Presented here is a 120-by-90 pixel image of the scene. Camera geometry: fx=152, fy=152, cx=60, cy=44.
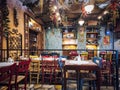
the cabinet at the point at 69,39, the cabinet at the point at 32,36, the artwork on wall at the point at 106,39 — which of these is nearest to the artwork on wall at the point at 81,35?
the cabinet at the point at 69,39

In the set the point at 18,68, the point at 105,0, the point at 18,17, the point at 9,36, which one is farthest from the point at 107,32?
the point at 18,68

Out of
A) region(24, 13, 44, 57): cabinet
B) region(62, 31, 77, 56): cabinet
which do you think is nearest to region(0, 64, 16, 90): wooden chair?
region(24, 13, 44, 57): cabinet

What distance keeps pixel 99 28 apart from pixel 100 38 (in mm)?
799

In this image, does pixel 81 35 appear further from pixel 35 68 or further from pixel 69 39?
pixel 35 68

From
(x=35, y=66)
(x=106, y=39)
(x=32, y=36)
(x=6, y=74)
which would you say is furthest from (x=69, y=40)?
(x=6, y=74)

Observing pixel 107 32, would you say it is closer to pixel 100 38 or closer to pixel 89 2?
pixel 100 38

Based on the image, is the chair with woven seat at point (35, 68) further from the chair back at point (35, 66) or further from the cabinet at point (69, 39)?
the cabinet at point (69, 39)

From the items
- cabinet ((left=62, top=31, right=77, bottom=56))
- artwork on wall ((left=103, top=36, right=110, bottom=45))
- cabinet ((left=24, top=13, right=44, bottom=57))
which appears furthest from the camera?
cabinet ((left=62, top=31, right=77, bottom=56))

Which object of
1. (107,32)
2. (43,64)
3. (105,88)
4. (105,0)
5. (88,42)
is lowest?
(105,88)

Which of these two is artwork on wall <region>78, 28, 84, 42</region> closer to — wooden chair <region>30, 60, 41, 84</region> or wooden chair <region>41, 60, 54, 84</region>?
wooden chair <region>41, 60, 54, 84</region>

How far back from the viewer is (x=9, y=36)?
564 cm

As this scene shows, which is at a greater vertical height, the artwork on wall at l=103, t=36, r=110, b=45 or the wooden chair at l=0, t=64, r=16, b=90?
the artwork on wall at l=103, t=36, r=110, b=45

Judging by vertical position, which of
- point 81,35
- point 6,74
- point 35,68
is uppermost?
point 81,35

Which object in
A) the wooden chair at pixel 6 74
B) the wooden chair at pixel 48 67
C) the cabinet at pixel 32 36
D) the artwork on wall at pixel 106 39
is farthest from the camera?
the artwork on wall at pixel 106 39
